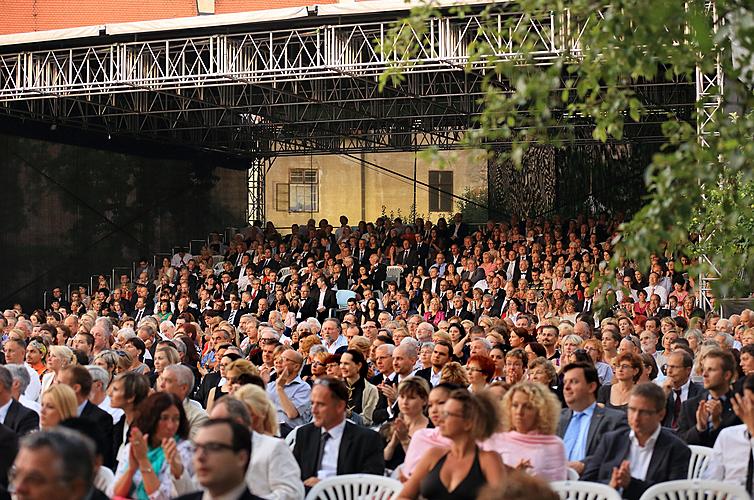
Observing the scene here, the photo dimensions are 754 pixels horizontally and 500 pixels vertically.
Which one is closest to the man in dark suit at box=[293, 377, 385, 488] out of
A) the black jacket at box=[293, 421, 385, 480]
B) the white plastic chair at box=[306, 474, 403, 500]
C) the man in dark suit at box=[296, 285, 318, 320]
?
the black jacket at box=[293, 421, 385, 480]

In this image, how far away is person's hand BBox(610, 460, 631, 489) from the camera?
6371mm

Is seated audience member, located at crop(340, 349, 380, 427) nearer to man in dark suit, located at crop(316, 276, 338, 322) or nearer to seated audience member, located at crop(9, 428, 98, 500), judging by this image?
seated audience member, located at crop(9, 428, 98, 500)

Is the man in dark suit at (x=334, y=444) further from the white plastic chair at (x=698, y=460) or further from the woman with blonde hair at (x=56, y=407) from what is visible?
the white plastic chair at (x=698, y=460)

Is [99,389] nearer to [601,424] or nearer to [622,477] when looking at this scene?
[601,424]

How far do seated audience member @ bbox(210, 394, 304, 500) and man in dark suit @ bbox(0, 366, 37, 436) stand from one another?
2.08 meters

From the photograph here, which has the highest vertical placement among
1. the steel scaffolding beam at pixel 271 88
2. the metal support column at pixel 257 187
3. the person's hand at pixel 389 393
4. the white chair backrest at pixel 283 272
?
the steel scaffolding beam at pixel 271 88

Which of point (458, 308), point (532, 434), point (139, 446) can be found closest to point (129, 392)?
point (139, 446)

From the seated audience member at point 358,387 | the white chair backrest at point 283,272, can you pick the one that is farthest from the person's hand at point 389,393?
the white chair backrest at point 283,272

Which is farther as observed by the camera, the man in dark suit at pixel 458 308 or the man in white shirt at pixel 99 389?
the man in dark suit at pixel 458 308

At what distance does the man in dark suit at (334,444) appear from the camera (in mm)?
7125

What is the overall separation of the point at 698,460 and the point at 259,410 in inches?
103

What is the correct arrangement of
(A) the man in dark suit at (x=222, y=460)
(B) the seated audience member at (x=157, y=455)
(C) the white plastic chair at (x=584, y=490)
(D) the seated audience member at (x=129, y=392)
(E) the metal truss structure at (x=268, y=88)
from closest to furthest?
1. (A) the man in dark suit at (x=222, y=460)
2. (C) the white plastic chair at (x=584, y=490)
3. (B) the seated audience member at (x=157, y=455)
4. (D) the seated audience member at (x=129, y=392)
5. (E) the metal truss structure at (x=268, y=88)

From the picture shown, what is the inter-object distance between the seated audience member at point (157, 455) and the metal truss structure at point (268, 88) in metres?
8.49

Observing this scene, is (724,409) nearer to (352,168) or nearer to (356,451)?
(356,451)
